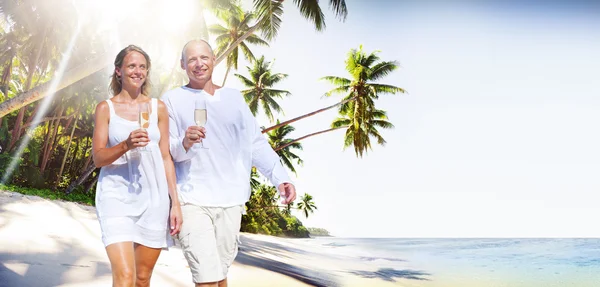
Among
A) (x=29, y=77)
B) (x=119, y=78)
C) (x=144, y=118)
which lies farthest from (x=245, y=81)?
(x=144, y=118)

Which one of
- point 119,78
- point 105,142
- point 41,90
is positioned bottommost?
point 105,142

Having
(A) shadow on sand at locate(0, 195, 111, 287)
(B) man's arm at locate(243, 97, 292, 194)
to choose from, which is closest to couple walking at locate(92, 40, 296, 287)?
(B) man's arm at locate(243, 97, 292, 194)

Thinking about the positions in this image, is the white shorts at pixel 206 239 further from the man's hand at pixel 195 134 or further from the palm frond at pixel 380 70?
the palm frond at pixel 380 70

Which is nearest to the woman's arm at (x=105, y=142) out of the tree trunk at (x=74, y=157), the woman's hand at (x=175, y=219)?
the woman's hand at (x=175, y=219)

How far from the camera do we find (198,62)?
286 centimetres

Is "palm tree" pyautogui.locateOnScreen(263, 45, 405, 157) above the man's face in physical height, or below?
above

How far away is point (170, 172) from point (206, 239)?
0.37 m

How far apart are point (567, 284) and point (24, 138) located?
95.9 ft

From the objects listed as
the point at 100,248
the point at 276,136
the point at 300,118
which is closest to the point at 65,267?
the point at 100,248

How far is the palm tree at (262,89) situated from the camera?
3384cm

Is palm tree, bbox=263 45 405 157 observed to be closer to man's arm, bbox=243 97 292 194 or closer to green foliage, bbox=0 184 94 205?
green foliage, bbox=0 184 94 205

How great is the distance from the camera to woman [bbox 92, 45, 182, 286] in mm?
2578

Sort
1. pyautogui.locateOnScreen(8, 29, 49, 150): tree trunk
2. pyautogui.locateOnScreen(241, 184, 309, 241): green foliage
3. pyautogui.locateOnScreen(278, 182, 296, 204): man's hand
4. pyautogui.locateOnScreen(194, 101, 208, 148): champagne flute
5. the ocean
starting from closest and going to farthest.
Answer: pyautogui.locateOnScreen(194, 101, 208, 148): champagne flute → pyautogui.locateOnScreen(278, 182, 296, 204): man's hand → pyautogui.locateOnScreen(8, 29, 49, 150): tree trunk → the ocean → pyautogui.locateOnScreen(241, 184, 309, 241): green foliage

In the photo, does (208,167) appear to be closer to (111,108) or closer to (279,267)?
(111,108)
